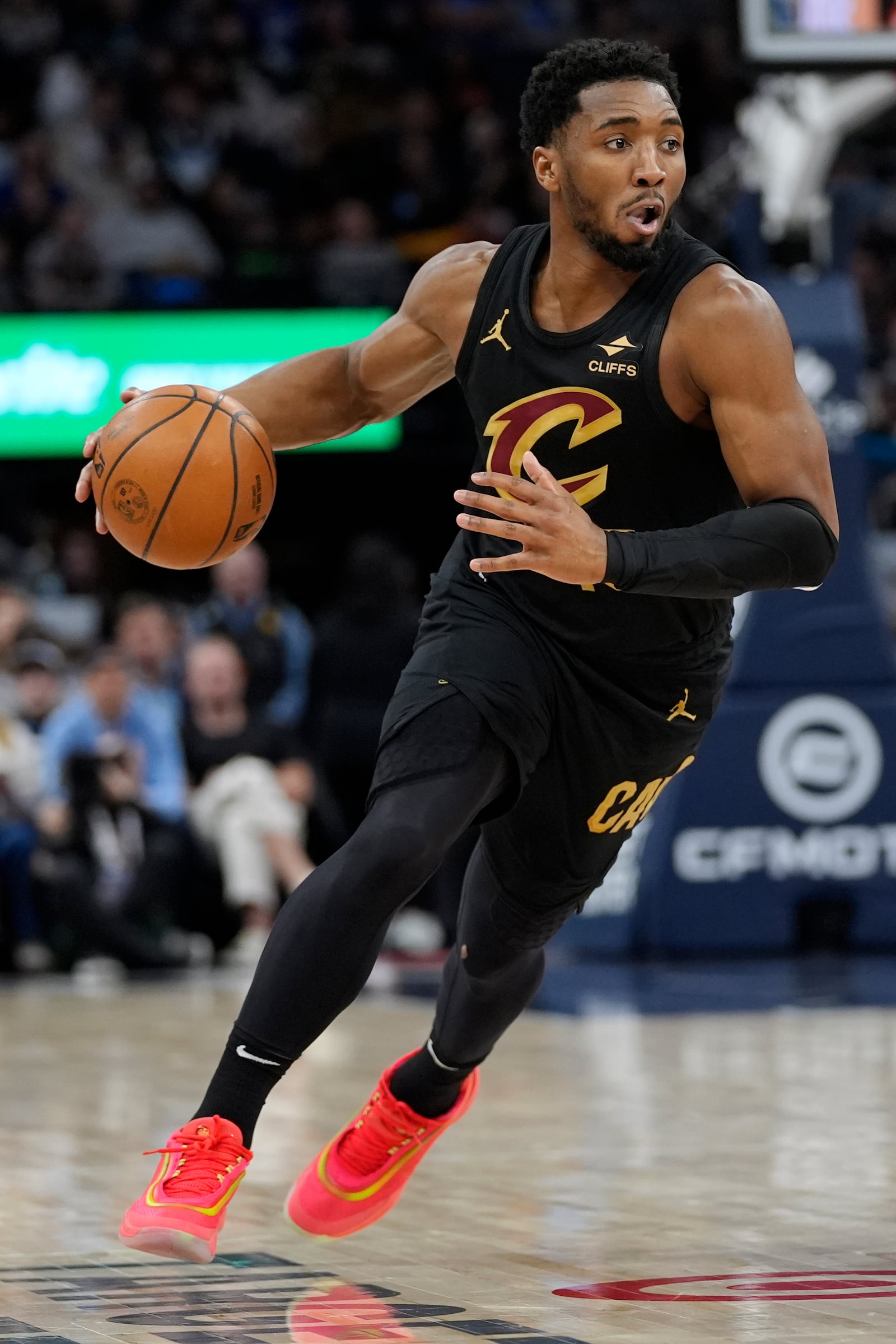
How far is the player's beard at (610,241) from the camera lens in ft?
11.6

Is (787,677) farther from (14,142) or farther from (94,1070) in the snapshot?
(14,142)

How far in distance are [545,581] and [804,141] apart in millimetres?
5769

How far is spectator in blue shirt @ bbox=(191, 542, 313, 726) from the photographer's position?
10.7 metres

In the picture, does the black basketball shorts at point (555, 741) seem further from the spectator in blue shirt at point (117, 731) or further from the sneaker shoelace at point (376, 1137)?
the spectator in blue shirt at point (117, 731)

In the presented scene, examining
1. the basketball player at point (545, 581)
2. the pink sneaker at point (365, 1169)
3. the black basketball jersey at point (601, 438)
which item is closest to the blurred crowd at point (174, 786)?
the pink sneaker at point (365, 1169)

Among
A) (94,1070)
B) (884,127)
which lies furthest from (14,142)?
(94,1070)

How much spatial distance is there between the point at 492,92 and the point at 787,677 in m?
8.65

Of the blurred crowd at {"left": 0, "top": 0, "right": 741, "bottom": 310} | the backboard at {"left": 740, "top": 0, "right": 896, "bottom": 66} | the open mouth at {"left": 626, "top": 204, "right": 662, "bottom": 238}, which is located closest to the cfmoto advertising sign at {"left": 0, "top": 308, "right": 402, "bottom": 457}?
the blurred crowd at {"left": 0, "top": 0, "right": 741, "bottom": 310}

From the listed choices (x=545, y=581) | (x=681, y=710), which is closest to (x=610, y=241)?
(x=545, y=581)

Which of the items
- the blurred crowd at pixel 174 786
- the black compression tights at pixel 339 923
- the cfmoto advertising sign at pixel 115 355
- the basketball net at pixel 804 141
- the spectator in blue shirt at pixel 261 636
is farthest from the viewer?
the cfmoto advertising sign at pixel 115 355

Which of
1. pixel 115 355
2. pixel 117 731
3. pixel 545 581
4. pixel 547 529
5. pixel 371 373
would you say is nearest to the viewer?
pixel 547 529

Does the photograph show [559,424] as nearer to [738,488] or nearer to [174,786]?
[738,488]

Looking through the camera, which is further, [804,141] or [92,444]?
[804,141]

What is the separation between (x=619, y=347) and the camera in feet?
11.6
